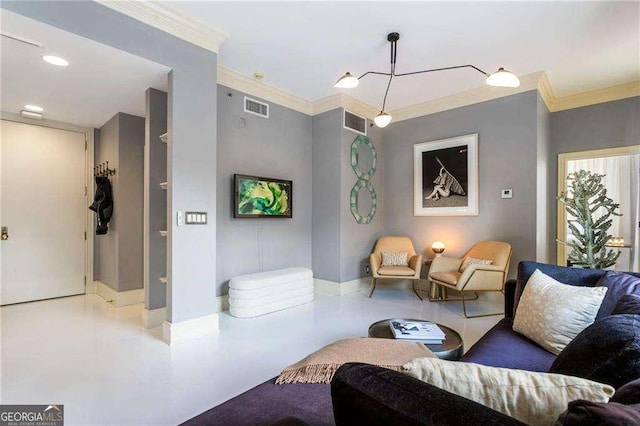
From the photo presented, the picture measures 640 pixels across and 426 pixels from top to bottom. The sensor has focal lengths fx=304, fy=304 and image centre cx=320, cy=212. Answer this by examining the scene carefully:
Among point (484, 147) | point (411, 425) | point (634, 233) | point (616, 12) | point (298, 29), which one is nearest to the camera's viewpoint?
point (411, 425)

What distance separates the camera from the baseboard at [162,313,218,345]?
2750 millimetres

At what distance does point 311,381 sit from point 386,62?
3.43 meters

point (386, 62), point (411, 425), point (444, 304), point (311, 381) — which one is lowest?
point (444, 304)

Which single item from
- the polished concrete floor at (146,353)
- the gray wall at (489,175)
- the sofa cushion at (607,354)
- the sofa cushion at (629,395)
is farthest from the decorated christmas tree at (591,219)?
the sofa cushion at (629,395)

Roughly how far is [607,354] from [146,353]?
296 centimetres

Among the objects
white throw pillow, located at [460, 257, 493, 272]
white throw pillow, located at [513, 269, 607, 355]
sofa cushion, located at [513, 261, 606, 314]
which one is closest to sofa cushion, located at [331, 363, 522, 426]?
white throw pillow, located at [513, 269, 607, 355]

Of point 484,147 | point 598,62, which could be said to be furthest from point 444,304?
point 598,62

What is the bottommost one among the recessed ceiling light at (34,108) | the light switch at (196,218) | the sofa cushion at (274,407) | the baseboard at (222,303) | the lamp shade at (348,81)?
the baseboard at (222,303)

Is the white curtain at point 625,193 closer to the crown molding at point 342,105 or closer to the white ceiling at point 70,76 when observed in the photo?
the crown molding at point 342,105

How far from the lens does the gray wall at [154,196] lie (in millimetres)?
3213

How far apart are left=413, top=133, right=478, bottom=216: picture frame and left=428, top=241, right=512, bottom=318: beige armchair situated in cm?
63

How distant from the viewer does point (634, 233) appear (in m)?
5.01

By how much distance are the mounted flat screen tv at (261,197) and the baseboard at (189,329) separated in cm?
136

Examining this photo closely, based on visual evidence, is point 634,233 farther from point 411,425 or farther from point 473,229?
point 411,425
